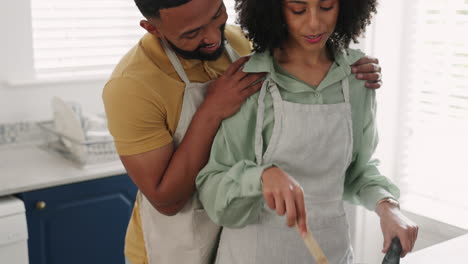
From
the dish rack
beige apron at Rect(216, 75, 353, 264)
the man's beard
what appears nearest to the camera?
beige apron at Rect(216, 75, 353, 264)

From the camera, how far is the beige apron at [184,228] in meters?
1.34

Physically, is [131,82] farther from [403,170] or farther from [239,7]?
[403,170]

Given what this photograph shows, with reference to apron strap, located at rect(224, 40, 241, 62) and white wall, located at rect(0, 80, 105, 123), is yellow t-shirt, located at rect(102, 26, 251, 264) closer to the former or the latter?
apron strap, located at rect(224, 40, 241, 62)

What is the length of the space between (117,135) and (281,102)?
0.34m

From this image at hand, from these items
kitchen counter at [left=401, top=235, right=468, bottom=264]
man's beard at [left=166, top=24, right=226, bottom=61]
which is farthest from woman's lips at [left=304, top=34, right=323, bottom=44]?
kitchen counter at [left=401, top=235, right=468, bottom=264]

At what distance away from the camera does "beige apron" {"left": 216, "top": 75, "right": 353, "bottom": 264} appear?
4.01 ft

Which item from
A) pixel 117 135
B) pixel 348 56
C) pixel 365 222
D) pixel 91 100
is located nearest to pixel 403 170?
pixel 365 222

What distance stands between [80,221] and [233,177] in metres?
1.37

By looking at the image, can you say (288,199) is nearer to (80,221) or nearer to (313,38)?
(313,38)

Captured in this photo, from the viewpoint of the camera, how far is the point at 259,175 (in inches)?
42.4

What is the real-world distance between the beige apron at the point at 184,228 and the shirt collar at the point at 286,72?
140 mm

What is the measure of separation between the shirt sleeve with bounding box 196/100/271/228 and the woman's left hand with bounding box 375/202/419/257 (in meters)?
0.23

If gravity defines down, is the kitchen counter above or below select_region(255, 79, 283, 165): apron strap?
below

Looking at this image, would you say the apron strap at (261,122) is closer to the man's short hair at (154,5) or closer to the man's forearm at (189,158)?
the man's forearm at (189,158)
